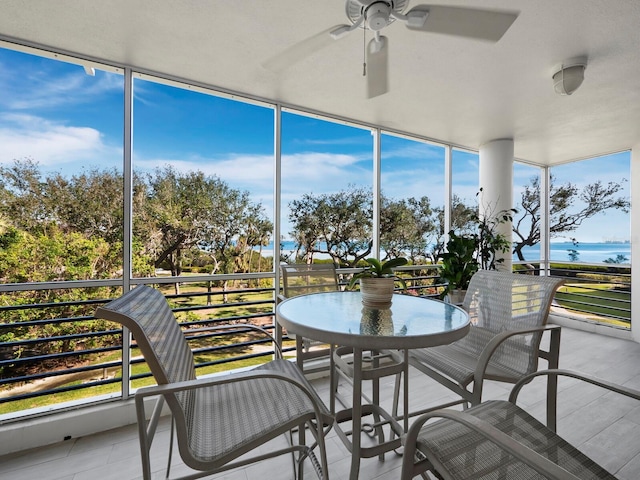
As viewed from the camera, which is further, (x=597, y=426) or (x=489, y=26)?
(x=597, y=426)

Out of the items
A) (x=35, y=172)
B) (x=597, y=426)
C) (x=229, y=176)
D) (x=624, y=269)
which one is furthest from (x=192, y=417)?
(x=624, y=269)

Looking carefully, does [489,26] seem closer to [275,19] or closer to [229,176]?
[275,19]

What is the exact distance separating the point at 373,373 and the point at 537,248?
16.4ft

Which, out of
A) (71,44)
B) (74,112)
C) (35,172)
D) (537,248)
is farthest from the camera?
(537,248)

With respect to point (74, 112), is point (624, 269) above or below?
below

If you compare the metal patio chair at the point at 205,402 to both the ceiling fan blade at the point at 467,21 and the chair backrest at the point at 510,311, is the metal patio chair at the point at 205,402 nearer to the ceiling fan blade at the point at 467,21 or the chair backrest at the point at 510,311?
the chair backrest at the point at 510,311

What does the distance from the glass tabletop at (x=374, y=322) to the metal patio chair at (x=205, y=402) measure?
0.23m

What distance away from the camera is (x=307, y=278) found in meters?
2.40

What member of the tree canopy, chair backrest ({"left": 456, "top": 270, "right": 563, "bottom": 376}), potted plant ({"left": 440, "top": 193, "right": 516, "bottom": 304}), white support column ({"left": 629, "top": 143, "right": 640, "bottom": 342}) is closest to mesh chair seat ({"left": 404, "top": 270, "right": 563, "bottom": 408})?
chair backrest ({"left": 456, "top": 270, "right": 563, "bottom": 376})

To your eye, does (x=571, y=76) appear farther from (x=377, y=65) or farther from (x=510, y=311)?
(x=510, y=311)

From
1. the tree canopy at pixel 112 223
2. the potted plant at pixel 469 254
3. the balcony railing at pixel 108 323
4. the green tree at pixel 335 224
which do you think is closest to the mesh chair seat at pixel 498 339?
the balcony railing at pixel 108 323

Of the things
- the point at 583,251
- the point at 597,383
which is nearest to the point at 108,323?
the point at 597,383

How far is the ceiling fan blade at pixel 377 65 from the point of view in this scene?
144 centimetres

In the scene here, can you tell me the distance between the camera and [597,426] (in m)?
1.96
